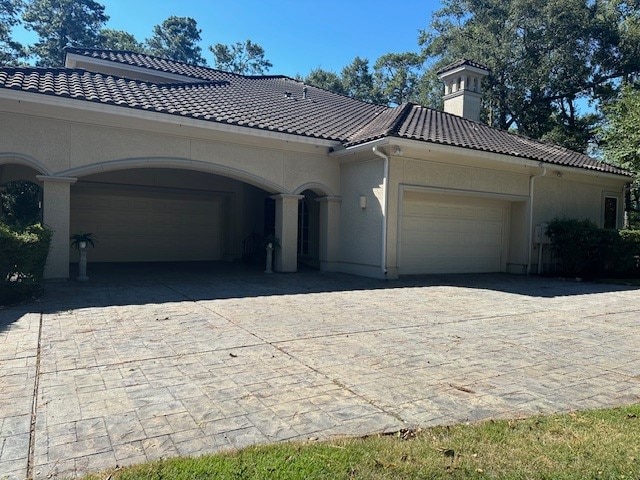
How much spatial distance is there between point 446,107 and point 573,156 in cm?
516

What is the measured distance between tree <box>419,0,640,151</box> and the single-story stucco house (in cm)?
1055

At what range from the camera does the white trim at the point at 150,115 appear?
9.32 meters

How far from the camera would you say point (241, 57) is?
1823 inches

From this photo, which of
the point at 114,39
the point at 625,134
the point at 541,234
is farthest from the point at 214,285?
the point at 114,39

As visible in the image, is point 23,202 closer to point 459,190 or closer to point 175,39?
point 459,190

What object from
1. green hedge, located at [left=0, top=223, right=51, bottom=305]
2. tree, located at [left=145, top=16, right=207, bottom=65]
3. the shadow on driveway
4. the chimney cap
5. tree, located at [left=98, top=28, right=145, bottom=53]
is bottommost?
the shadow on driveway

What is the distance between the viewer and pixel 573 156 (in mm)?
17391

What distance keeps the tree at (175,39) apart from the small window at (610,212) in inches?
1569

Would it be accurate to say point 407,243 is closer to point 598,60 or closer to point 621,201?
point 621,201

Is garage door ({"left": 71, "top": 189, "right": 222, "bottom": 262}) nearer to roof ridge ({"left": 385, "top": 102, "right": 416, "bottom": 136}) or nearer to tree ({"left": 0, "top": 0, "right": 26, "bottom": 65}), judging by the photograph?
roof ridge ({"left": 385, "top": 102, "right": 416, "bottom": 136})

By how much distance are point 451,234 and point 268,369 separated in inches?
416

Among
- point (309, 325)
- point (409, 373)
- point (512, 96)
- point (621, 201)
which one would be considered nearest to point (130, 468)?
point (409, 373)

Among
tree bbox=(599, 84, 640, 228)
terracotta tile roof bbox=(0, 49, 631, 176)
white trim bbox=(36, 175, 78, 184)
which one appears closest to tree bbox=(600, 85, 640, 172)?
tree bbox=(599, 84, 640, 228)

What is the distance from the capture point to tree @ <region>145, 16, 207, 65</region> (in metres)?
45.0
